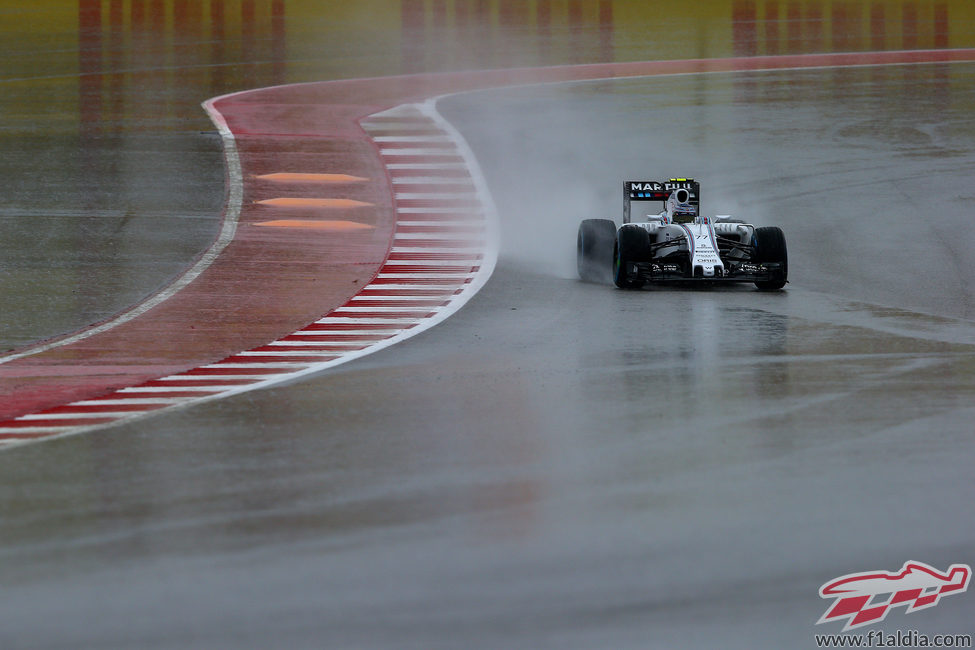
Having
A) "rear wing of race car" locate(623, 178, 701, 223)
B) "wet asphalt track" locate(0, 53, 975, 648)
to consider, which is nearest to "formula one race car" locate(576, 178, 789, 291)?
"rear wing of race car" locate(623, 178, 701, 223)

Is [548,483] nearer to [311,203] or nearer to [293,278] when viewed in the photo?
[293,278]

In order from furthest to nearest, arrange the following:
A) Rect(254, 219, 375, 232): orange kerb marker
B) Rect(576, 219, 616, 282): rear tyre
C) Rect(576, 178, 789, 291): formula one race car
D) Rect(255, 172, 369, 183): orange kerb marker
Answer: Rect(255, 172, 369, 183): orange kerb marker < Rect(254, 219, 375, 232): orange kerb marker < Rect(576, 219, 616, 282): rear tyre < Rect(576, 178, 789, 291): formula one race car

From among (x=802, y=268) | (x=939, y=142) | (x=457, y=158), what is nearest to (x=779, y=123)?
(x=939, y=142)

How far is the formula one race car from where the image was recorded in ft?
61.0

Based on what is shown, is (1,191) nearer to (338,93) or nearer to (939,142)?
(338,93)

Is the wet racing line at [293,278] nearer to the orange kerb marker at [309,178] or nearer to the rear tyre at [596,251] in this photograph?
the orange kerb marker at [309,178]

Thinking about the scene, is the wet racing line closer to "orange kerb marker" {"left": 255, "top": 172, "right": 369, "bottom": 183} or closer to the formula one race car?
"orange kerb marker" {"left": 255, "top": 172, "right": 369, "bottom": 183}

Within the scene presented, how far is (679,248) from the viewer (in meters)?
19.7

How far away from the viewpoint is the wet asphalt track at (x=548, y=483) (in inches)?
350

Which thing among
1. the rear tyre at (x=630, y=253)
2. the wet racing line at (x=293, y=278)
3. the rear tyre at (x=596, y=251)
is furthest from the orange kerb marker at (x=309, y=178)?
the rear tyre at (x=630, y=253)

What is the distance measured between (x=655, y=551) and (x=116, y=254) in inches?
474

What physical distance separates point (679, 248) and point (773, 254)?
1.32 metres

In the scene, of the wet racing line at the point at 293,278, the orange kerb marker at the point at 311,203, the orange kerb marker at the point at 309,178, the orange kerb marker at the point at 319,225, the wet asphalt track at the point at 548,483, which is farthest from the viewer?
the orange kerb marker at the point at 309,178

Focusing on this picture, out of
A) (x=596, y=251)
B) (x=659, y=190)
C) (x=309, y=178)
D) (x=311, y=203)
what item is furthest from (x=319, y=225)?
(x=659, y=190)
